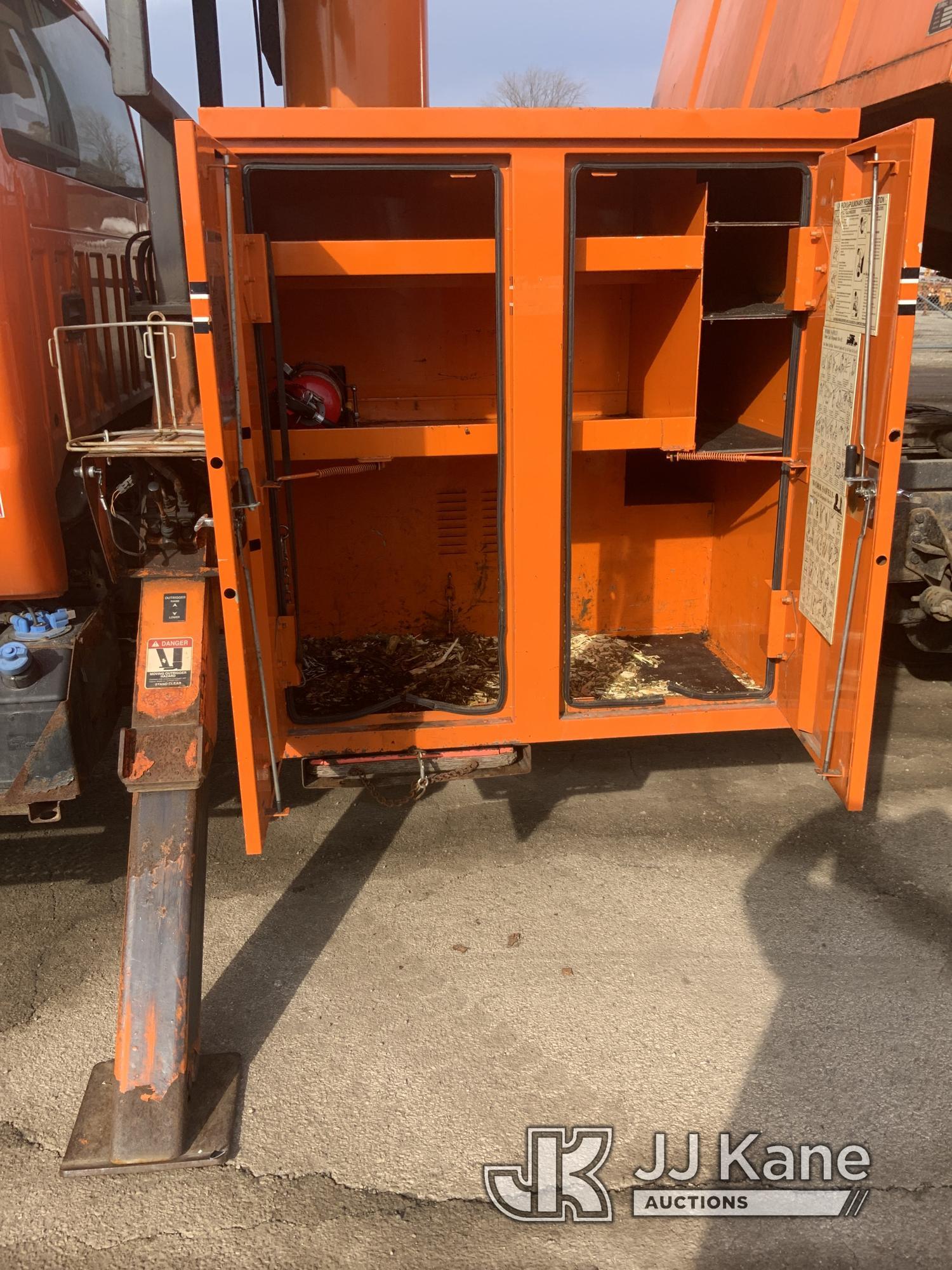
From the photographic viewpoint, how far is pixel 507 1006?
2.98 m

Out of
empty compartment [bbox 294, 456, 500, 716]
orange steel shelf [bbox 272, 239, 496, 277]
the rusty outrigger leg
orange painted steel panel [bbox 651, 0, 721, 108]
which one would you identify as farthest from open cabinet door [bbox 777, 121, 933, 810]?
orange painted steel panel [bbox 651, 0, 721, 108]

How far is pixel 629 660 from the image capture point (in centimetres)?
441

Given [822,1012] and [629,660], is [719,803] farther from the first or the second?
[822,1012]

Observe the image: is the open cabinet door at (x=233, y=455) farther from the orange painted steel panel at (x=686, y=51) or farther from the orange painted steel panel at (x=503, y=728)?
the orange painted steel panel at (x=686, y=51)

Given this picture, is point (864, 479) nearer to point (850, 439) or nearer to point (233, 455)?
point (850, 439)

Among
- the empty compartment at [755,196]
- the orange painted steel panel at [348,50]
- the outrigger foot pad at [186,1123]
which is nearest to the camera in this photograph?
the outrigger foot pad at [186,1123]

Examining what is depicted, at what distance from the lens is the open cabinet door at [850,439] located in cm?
273

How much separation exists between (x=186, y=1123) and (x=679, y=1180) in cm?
123

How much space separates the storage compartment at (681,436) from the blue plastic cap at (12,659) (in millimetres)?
1680

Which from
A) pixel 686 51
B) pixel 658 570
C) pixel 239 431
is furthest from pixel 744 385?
pixel 686 51

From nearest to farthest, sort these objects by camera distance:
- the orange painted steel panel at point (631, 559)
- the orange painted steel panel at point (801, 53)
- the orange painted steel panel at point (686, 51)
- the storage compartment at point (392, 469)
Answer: the orange painted steel panel at point (801, 53) → the storage compartment at point (392, 469) → the orange painted steel panel at point (631, 559) → the orange painted steel panel at point (686, 51)

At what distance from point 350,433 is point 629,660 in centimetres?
171

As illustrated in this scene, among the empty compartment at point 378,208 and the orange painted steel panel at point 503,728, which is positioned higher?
the empty compartment at point 378,208

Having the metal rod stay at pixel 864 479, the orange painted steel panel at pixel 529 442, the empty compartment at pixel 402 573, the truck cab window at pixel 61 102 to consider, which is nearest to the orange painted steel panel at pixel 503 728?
the orange painted steel panel at pixel 529 442
